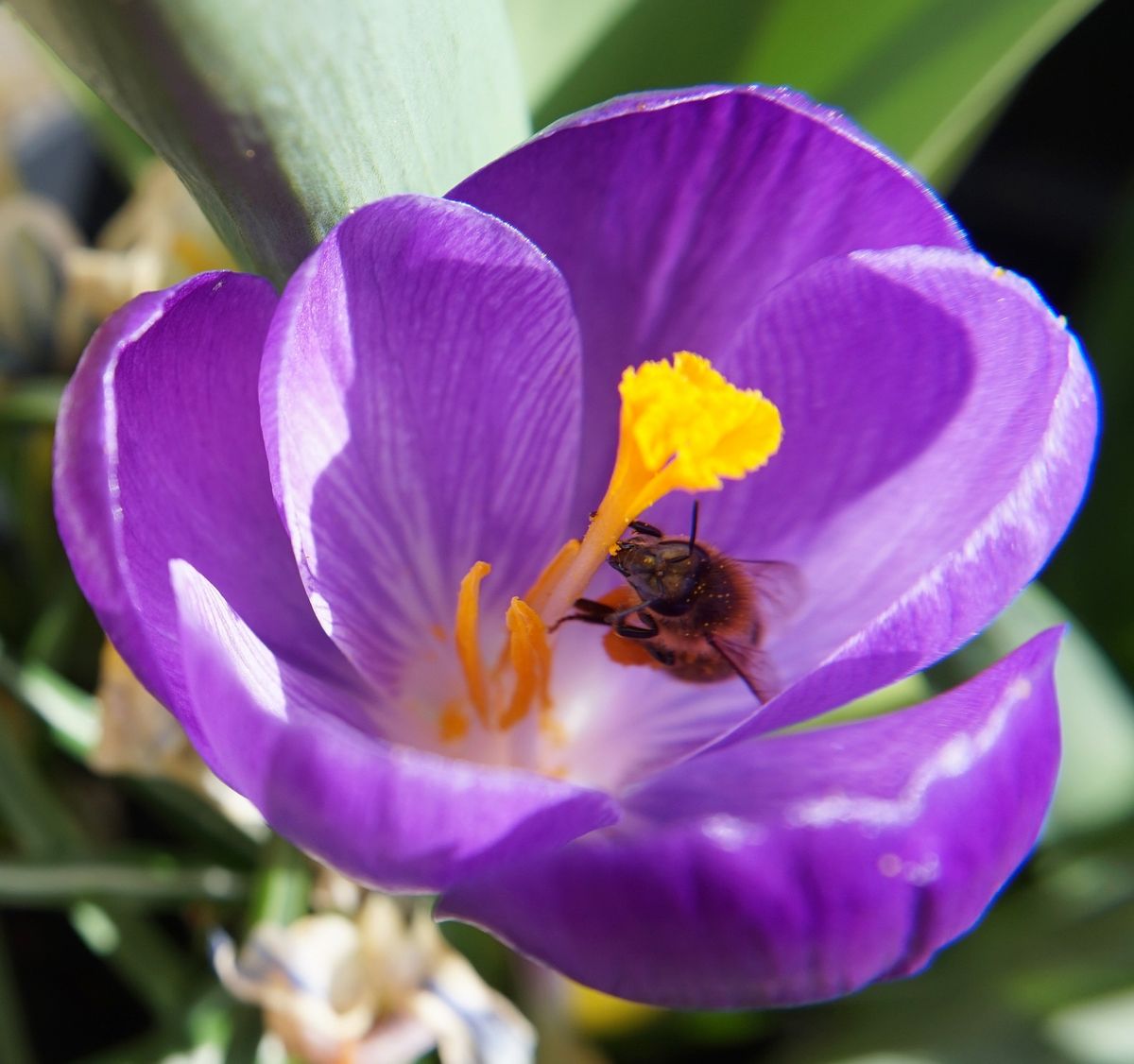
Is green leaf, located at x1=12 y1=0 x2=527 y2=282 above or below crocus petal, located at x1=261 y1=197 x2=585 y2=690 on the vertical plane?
above

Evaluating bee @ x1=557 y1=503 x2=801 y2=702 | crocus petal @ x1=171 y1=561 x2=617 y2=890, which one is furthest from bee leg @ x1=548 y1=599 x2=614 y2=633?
crocus petal @ x1=171 y1=561 x2=617 y2=890

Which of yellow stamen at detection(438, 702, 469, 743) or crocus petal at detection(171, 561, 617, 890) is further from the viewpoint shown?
yellow stamen at detection(438, 702, 469, 743)

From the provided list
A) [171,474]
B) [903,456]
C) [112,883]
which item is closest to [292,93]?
[171,474]

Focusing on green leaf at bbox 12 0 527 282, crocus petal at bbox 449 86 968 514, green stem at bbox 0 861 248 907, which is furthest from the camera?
green stem at bbox 0 861 248 907

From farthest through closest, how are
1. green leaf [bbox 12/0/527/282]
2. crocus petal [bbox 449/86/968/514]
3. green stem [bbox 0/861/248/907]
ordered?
green stem [bbox 0/861/248/907]
crocus petal [bbox 449/86/968/514]
green leaf [bbox 12/0/527/282]

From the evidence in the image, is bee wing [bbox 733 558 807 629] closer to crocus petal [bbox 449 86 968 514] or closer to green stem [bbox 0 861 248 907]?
crocus petal [bbox 449 86 968 514]

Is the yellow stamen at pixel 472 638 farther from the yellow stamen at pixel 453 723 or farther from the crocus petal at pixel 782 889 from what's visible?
the crocus petal at pixel 782 889

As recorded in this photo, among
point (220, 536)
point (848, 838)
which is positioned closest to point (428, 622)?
point (220, 536)
